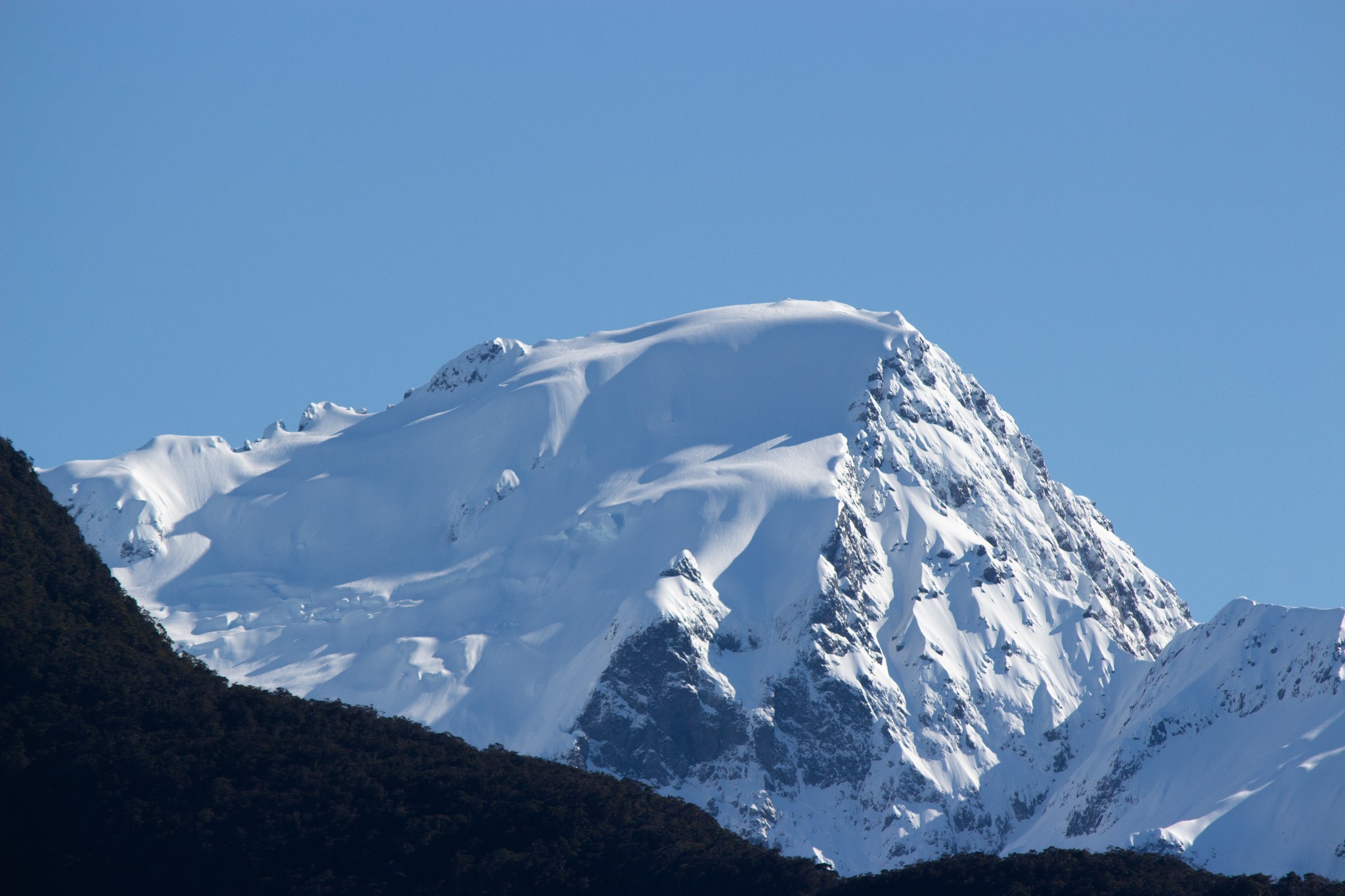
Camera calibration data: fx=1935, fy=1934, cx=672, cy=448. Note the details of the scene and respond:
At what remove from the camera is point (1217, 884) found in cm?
11044

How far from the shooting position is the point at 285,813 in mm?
118688

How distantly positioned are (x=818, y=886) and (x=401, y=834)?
2569 centimetres

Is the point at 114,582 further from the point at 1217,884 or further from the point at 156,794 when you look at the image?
the point at 1217,884

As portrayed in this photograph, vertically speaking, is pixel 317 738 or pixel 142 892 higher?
pixel 317 738

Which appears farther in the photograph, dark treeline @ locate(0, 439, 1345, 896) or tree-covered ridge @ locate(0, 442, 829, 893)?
tree-covered ridge @ locate(0, 442, 829, 893)

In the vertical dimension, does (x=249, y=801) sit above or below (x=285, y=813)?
above

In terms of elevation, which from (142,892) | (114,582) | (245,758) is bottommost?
(142,892)

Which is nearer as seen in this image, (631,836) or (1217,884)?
(1217,884)

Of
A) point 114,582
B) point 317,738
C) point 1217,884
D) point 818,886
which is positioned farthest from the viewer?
point 114,582

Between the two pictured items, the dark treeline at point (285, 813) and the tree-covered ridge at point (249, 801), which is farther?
the tree-covered ridge at point (249, 801)

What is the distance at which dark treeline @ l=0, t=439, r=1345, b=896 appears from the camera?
113375 mm

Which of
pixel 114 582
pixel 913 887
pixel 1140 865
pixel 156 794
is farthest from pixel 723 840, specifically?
pixel 114 582

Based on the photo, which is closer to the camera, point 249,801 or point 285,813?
point 249,801

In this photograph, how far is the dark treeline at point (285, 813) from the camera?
11338 cm
